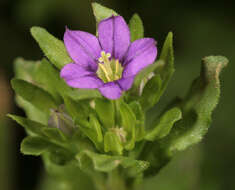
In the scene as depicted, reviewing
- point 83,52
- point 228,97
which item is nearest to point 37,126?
point 83,52

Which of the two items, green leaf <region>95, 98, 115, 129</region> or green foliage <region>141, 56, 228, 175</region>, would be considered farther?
green foliage <region>141, 56, 228, 175</region>

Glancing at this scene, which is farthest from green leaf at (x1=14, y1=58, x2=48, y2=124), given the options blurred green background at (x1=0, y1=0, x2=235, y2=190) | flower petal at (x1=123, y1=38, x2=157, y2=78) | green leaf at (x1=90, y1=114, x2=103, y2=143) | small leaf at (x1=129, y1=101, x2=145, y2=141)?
blurred green background at (x1=0, y1=0, x2=235, y2=190)

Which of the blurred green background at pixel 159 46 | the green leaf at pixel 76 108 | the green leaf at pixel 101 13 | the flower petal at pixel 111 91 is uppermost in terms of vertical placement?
the green leaf at pixel 101 13

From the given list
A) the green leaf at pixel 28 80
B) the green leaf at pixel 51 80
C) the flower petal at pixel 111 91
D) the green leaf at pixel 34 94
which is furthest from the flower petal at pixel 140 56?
the green leaf at pixel 28 80

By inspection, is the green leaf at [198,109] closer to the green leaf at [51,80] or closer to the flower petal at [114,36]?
the flower petal at [114,36]

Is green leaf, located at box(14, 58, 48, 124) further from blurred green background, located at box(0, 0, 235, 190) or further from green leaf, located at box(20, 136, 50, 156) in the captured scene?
blurred green background, located at box(0, 0, 235, 190)

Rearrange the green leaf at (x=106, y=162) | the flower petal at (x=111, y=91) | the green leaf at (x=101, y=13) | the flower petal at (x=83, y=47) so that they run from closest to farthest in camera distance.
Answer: the flower petal at (x=111, y=91) < the green leaf at (x=106, y=162) < the flower petal at (x=83, y=47) < the green leaf at (x=101, y=13)
